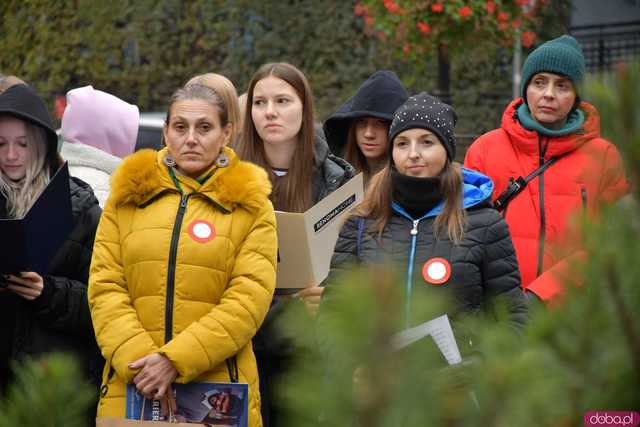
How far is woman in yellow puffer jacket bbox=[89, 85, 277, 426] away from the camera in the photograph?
3211 millimetres

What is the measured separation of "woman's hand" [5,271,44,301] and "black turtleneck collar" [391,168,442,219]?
123 cm

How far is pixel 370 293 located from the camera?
0.71 metres

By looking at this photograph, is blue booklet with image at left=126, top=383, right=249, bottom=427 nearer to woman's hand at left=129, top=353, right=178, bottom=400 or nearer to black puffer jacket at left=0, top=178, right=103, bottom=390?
woman's hand at left=129, top=353, right=178, bottom=400

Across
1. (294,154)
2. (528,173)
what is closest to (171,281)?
(294,154)

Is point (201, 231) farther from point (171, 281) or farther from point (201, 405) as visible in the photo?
point (201, 405)

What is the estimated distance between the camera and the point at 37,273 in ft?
11.1

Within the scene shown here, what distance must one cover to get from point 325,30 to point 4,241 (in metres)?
11.3

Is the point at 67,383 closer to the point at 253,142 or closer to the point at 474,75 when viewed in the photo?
the point at 253,142

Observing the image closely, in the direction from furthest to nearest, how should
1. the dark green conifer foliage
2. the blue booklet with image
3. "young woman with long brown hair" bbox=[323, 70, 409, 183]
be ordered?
"young woman with long brown hair" bbox=[323, 70, 409, 183]
the blue booklet with image
the dark green conifer foliage

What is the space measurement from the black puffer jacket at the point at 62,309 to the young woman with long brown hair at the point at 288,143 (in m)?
0.76

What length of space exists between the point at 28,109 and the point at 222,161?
2.38 ft

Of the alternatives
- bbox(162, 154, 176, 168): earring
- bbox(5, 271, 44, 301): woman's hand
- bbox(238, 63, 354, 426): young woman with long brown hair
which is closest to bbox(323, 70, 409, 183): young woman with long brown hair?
bbox(238, 63, 354, 426): young woman with long brown hair

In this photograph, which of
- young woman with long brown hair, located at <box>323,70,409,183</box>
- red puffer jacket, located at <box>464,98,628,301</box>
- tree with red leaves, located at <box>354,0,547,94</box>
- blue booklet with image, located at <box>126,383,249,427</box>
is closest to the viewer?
blue booklet with image, located at <box>126,383,249,427</box>

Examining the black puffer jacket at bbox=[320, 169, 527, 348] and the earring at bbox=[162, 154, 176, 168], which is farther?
the earring at bbox=[162, 154, 176, 168]
